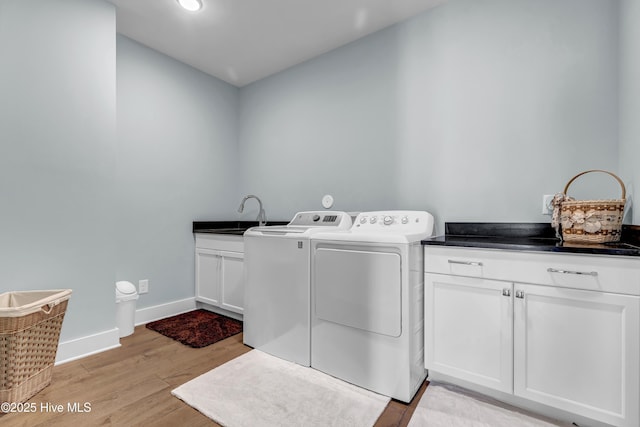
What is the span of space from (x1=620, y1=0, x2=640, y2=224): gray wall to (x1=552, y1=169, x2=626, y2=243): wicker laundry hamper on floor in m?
0.10

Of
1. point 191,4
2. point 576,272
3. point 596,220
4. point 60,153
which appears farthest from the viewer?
point 191,4

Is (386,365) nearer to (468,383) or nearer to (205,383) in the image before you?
(468,383)

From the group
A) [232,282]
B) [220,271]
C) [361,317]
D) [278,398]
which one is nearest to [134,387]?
[278,398]

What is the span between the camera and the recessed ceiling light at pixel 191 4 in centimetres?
211

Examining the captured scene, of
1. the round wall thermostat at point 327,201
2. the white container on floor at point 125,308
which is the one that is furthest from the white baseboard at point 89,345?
the round wall thermostat at point 327,201

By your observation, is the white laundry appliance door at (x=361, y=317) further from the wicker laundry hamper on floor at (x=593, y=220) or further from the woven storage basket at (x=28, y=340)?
the woven storage basket at (x=28, y=340)

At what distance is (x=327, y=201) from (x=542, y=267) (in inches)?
66.5

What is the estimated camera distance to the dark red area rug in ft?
7.57

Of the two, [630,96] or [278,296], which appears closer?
[630,96]

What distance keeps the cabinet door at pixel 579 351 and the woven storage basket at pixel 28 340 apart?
7.85ft

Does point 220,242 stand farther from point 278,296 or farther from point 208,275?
point 278,296

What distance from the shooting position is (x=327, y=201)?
2.71 metres

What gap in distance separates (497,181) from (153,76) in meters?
2.99

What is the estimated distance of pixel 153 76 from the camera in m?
2.73
